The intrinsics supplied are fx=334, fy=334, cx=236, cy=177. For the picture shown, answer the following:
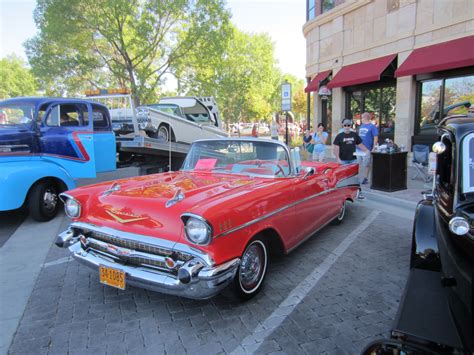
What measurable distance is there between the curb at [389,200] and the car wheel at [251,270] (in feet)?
14.4

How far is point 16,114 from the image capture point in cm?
616

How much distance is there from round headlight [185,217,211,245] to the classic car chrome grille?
0.16 metres

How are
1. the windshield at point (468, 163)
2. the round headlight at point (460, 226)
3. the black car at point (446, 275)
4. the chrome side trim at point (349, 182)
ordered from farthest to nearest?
the chrome side trim at point (349, 182) < the windshield at point (468, 163) < the round headlight at point (460, 226) < the black car at point (446, 275)

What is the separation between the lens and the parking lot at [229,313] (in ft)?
8.66

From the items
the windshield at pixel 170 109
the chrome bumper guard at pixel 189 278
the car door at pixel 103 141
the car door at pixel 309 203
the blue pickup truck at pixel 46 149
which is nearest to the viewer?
the chrome bumper guard at pixel 189 278

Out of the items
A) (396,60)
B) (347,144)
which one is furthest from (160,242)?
(396,60)

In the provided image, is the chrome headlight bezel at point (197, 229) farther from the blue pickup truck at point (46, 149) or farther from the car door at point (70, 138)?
the car door at point (70, 138)

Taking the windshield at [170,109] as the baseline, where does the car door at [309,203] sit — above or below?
below

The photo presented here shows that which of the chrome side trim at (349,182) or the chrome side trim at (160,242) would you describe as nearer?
the chrome side trim at (160,242)

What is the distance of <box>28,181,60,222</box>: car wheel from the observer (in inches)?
229

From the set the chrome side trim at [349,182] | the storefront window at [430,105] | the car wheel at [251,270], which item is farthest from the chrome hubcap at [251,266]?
the storefront window at [430,105]

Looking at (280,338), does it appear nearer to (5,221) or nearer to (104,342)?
(104,342)

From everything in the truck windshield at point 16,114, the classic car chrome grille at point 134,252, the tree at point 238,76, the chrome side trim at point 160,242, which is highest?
the tree at point 238,76

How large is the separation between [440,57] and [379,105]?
12.1ft
